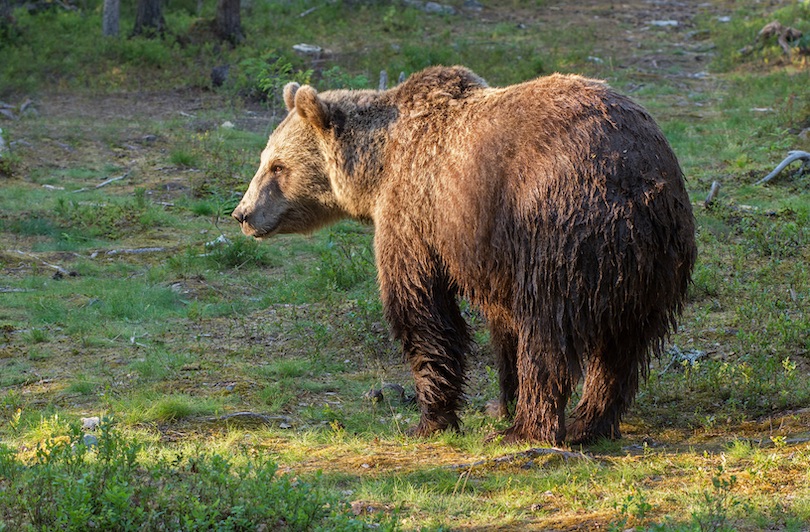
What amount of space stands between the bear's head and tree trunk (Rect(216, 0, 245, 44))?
1561 cm

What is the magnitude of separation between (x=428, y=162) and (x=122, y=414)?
2756 millimetres

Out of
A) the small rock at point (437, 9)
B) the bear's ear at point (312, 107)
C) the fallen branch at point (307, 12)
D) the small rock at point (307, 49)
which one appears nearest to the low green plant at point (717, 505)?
the bear's ear at point (312, 107)

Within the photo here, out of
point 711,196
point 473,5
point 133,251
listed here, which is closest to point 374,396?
point 133,251

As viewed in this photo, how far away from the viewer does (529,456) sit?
19.0 ft

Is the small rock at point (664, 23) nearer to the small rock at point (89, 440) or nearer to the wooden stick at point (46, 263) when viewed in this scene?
the wooden stick at point (46, 263)

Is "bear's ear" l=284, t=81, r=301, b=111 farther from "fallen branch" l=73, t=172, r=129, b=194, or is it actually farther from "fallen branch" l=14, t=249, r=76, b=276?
"fallen branch" l=73, t=172, r=129, b=194

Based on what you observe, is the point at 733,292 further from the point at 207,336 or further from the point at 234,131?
the point at 234,131

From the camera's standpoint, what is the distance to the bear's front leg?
653cm

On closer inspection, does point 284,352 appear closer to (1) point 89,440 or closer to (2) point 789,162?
(1) point 89,440

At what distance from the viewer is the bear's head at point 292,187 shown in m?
7.37

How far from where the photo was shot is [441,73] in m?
6.75

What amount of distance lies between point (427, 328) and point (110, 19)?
18015 millimetres

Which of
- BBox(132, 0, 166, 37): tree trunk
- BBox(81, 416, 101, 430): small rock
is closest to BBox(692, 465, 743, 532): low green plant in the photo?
BBox(81, 416, 101, 430): small rock

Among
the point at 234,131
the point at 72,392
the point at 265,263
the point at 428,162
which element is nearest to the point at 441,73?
the point at 428,162
